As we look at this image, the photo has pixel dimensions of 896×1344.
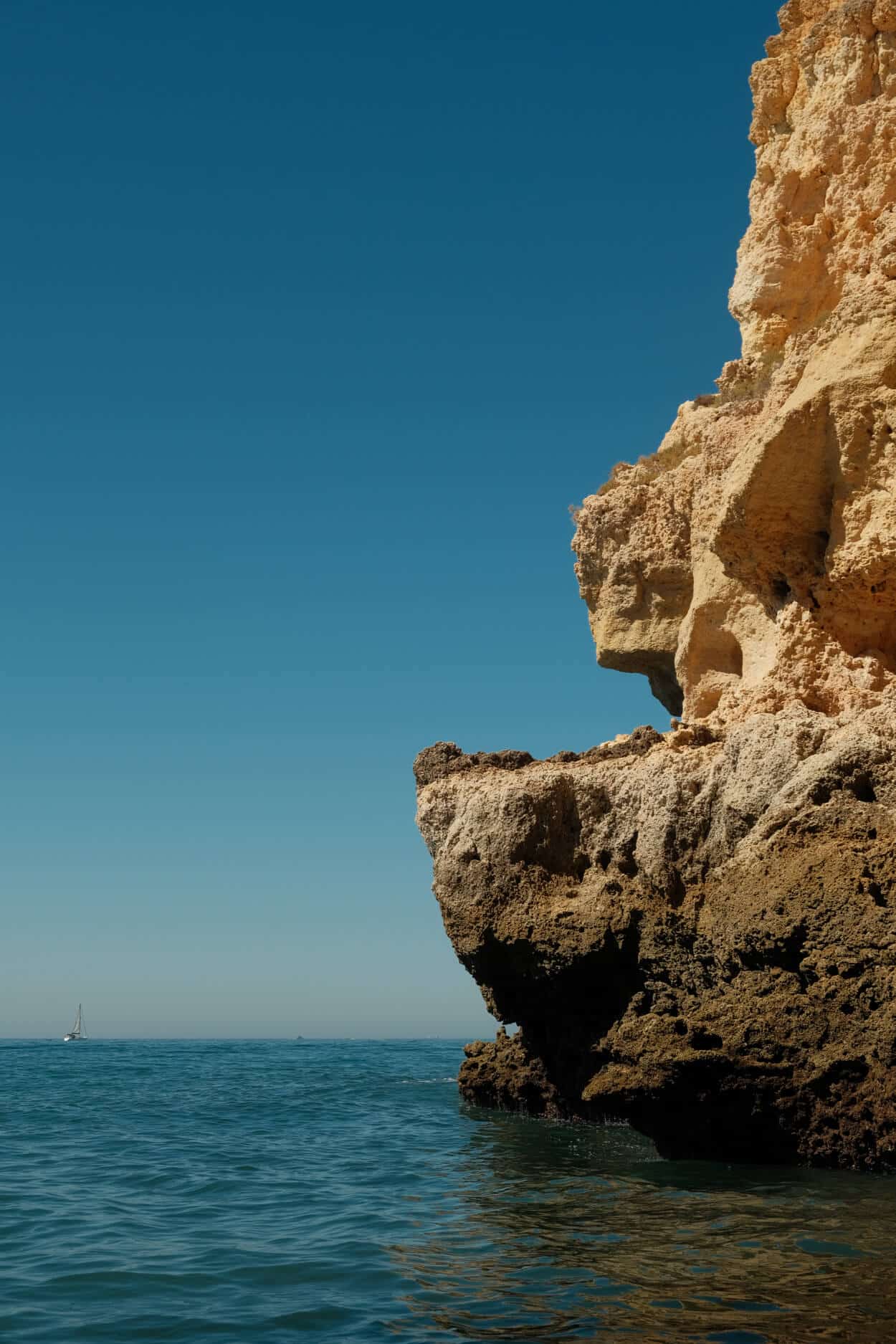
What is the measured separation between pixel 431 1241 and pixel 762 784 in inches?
270

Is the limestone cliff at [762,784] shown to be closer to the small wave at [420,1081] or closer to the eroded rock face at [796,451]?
the eroded rock face at [796,451]

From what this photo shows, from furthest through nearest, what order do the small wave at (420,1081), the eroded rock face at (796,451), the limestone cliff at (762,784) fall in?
1. the small wave at (420,1081)
2. the eroded rock face at (796,451)
3. the limestone cliff at (762,784)

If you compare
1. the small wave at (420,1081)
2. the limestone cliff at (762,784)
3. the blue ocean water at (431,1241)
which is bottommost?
the small wave at (420,1081)

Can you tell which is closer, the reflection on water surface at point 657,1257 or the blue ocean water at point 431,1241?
the reflection on water surface at point 657,1257

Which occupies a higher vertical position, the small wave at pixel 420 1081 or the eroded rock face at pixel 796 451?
the eroded rock face at pixel 796 451

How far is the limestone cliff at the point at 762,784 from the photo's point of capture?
13758 mm

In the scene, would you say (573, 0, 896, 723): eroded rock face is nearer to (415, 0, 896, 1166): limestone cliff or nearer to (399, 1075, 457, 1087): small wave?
(415, 0, 896, 1166): limestone cliff

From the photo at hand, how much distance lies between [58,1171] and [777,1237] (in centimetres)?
1096

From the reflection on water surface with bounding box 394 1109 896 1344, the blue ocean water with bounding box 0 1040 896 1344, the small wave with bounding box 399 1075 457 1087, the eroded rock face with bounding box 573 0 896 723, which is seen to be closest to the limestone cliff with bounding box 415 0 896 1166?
the eroded rock face with bounding box 573 0 896 723

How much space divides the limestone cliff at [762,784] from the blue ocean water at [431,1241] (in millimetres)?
1334

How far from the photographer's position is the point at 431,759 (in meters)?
20.5

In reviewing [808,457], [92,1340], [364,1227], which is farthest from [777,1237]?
[808,457]

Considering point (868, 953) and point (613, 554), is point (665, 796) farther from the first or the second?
point (613, 554)

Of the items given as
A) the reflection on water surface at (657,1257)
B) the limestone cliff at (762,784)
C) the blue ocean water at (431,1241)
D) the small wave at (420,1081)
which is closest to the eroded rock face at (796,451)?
the limestone cliff at (762,784)
